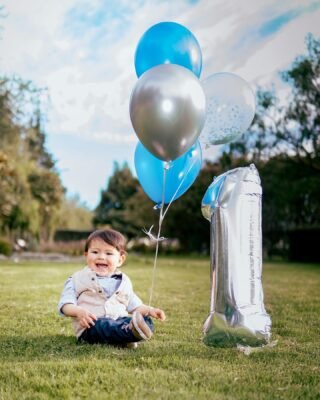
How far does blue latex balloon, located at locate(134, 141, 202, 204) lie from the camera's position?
4152 mm

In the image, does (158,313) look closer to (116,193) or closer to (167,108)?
(167,108)

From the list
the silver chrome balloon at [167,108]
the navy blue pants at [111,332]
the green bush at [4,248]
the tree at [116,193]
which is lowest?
the navy blue pants at [111,332]

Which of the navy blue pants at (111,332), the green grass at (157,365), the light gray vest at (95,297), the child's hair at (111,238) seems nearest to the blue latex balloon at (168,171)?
the child's hair at (111,238)

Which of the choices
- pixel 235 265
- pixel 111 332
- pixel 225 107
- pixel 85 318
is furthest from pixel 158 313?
pixel 225 107

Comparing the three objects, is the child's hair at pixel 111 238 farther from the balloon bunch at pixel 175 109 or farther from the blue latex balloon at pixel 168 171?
the blue latex balloon at pixel 168 171

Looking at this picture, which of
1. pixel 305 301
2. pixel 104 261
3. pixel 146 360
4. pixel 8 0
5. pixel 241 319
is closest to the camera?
pixel 146 360

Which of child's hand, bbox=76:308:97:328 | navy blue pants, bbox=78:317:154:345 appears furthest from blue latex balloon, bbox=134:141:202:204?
child's hand, bbox=76:308:97:328

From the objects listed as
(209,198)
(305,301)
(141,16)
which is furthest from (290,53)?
(209,198)

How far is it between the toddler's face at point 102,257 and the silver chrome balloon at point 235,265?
647mm

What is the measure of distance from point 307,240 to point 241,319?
19.2 metres

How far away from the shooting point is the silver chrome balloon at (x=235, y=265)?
3.34 metres

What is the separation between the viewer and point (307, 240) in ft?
71.5

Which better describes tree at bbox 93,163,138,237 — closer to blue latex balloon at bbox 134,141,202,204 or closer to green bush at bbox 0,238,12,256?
green bush at bbox 0,238,12,256

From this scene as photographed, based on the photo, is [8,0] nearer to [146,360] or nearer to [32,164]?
[32,164]
